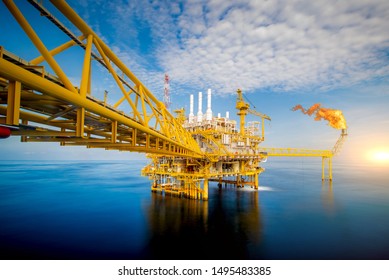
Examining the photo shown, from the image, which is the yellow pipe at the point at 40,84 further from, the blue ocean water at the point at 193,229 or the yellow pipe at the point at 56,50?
the blue ocean water at the point at 193,229

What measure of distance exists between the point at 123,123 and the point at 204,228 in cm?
1686

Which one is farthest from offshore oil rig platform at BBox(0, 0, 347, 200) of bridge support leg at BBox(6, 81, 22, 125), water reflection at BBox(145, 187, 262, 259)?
water reflection at BBox(145, 187, 262, 259)

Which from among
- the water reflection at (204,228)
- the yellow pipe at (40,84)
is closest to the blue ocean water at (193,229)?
the water reflection at (204,228)

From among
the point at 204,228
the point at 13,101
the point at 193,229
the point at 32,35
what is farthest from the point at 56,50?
the point at 204,228

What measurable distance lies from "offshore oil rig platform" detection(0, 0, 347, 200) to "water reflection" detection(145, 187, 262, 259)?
15.4 ft

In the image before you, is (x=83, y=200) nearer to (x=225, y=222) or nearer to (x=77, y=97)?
(x=225, y=222)

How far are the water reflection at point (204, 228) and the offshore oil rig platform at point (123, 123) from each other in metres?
4.68

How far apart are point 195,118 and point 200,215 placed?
21.2 meters

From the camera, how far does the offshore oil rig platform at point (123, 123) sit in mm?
5270

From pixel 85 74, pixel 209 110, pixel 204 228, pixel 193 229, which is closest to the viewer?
pixel 85 74

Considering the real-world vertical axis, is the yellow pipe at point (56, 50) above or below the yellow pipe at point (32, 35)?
above

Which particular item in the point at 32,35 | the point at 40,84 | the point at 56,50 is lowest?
the point at 40,84

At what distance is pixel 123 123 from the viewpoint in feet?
31.6

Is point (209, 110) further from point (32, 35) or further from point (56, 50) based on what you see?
point (32, 35)
